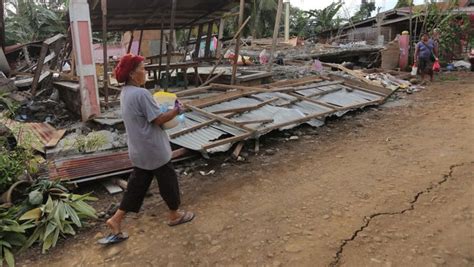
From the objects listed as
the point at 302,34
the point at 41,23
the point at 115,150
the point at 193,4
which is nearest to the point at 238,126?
the point at 115,150

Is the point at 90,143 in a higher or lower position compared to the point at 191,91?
lower

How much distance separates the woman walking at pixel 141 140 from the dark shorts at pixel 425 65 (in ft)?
35.0

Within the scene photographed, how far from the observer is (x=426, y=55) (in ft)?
38.7

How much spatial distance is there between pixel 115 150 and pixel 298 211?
104 inches

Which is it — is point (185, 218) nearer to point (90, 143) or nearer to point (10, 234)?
point (10, 234)

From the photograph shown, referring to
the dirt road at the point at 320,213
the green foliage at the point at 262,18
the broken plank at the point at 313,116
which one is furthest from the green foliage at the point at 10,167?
the green foliage at the point at 262,18

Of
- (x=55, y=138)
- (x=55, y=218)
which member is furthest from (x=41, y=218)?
(x=55, y=138)

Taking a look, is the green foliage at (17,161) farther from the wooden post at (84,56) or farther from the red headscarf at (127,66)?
the red headscarf at (127,66)

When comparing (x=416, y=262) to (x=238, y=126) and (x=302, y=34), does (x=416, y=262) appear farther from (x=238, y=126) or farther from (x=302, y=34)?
(x=302, y=34)

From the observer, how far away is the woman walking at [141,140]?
318cm

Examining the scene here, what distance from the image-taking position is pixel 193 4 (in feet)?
29.8

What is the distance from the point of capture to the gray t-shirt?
316cm

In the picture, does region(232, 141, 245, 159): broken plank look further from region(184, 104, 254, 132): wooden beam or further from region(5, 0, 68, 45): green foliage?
region(5, 0, 68, 45): green foliage

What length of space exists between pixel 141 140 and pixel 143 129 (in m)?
0.10
